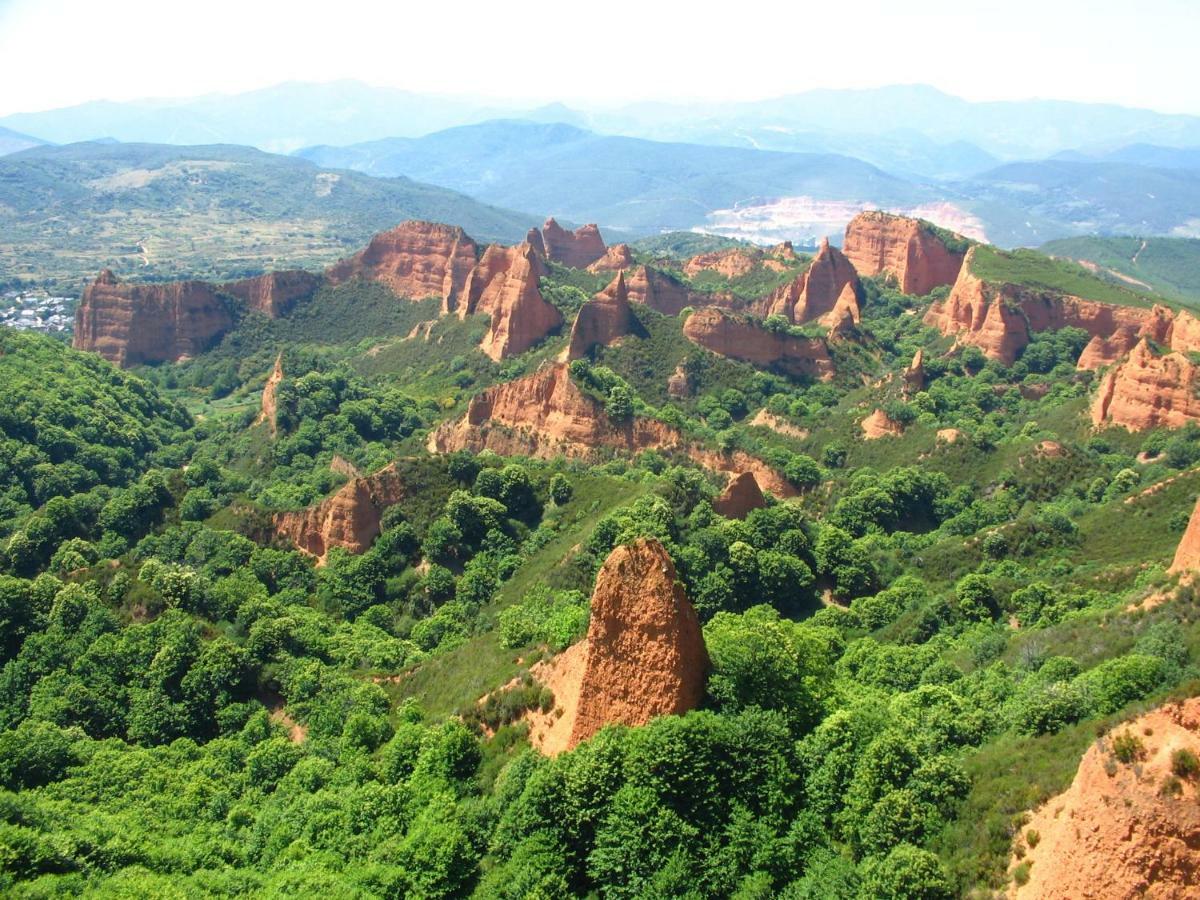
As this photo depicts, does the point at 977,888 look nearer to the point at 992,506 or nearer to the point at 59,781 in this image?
the point at 59,781

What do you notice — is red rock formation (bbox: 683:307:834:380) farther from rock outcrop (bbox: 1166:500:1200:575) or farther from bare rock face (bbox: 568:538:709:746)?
bare rock face (bbox: 568:538:709:746)

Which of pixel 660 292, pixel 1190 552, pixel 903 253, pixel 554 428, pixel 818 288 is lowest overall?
pixel 554 428

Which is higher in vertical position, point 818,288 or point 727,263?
point 727,263

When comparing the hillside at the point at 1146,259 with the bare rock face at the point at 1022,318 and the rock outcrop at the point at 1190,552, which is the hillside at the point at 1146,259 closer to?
the bare rock face at the point at 1022,318

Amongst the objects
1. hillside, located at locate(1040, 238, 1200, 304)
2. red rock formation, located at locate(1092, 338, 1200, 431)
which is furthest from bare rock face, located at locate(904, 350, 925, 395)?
hillside, located at locate(1040, 238, 1200, 304)

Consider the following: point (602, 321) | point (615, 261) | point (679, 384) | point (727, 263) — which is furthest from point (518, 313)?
point (727, 263)

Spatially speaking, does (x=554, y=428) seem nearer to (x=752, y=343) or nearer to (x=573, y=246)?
(x=752, y=343)

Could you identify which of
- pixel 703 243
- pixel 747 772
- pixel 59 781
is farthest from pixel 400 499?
pixel 703 243

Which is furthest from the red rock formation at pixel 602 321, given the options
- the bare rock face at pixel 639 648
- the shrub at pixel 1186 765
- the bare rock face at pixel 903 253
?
the shrub at pixel 1186 765
